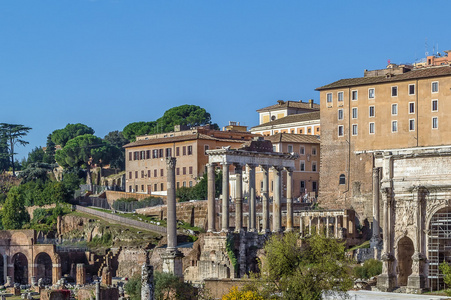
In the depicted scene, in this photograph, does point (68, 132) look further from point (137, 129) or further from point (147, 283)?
point (147, 283)

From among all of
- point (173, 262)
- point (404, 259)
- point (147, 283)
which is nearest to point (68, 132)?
point (173, 262)

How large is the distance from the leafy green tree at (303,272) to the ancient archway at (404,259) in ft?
16.2

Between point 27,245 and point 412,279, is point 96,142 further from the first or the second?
point 412,279

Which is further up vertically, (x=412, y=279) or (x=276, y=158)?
(x=276, y=158)

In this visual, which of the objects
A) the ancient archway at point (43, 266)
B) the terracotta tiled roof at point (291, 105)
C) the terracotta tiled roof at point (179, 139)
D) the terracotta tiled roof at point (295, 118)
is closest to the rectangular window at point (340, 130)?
the terracotta tiled roof at point (295, 118)

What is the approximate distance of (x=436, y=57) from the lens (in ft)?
315

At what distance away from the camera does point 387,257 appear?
4991 cm

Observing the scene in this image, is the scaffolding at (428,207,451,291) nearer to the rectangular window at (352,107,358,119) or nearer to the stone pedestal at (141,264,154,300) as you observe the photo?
the stone pedestal at (141,264,154,300)

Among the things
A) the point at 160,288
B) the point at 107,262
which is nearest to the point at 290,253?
the point at 160,288

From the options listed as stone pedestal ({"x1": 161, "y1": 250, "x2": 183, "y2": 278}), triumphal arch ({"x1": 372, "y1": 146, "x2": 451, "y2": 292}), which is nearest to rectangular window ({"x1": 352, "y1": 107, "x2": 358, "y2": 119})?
triumphal arch ({"x1": 372, "y1": 146, "x2": 451, "y2": 292})

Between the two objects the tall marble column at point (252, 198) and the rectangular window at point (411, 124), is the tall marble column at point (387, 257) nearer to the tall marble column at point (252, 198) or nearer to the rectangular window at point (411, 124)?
the tall marble column at point (252, 198)

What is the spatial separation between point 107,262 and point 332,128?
63.2 ft

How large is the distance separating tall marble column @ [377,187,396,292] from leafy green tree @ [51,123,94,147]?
85358 mm

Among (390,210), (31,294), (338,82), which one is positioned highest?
(338,82)
